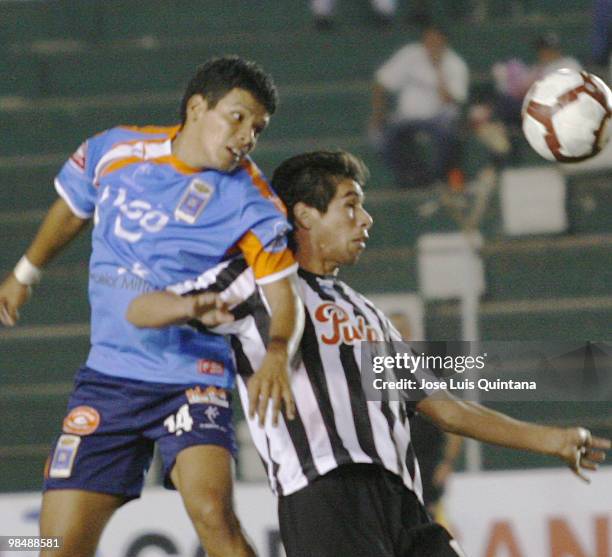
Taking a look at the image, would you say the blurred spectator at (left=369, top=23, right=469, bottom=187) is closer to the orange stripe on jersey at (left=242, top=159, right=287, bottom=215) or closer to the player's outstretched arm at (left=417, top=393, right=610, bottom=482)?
the orange stripe on jersey at (left=242, top=159, right=287, bottom=215)

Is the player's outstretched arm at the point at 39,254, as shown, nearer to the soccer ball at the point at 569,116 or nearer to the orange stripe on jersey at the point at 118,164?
the orange stripe on jersey at the point at 118,164

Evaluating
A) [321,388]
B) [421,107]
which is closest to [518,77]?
[421,107]

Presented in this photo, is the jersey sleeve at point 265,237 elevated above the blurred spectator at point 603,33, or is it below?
below

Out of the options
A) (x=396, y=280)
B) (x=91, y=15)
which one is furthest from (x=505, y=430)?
(x=91, y=15)

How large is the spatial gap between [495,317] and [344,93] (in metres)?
2.75

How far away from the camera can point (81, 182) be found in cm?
412

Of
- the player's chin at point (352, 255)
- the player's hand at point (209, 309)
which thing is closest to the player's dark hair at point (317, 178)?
the player's chin at point (352, 255)

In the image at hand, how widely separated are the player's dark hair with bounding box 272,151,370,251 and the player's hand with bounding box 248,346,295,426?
60 cm

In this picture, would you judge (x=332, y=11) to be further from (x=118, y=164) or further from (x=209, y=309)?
(x=209, y=309)

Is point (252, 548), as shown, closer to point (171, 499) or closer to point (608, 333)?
point (171, 499)

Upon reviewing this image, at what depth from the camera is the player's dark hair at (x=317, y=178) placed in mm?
3852

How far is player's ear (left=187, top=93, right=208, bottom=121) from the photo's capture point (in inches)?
155

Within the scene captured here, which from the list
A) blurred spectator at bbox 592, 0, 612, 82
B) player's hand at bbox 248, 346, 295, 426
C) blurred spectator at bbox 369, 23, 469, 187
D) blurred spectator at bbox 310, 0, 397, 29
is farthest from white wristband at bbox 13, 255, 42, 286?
blurred spectator at bbox 310, 0, 397, 29

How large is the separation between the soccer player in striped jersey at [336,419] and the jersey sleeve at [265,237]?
0.24 feet
